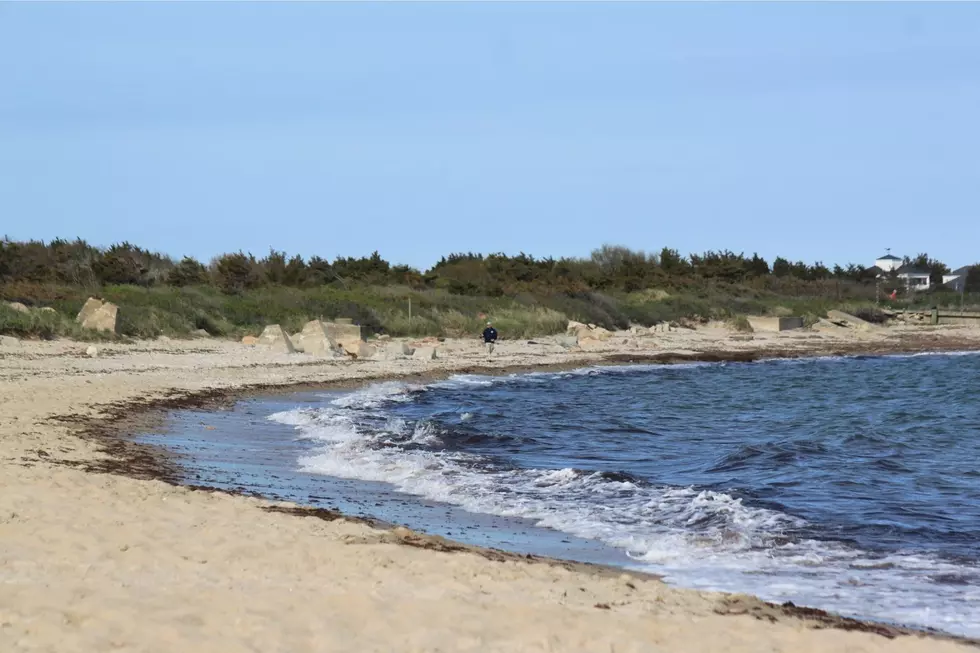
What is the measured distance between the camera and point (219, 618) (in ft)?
18.6

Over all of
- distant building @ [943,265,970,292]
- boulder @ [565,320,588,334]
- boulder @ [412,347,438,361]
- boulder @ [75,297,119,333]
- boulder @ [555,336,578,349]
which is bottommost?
boulder @ [412,347,438,361]

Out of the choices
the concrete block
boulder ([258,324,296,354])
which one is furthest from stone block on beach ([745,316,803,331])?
boulder ([258,324,296,354])

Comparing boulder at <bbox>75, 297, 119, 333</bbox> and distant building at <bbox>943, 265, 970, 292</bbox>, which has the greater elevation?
distant building at <bbox>943, 265, 970, 292</bbox>

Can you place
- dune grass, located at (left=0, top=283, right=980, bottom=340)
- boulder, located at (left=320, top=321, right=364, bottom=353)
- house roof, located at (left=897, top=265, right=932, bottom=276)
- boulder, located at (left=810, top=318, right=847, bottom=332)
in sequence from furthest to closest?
house roof, located at (left=897, top=265, right=932, bottom=276)
boulder, located at (left=810, top=318, right=847, bottom=332)
boulder, located at (left=320, top=321, right=364, bottom=353)
dune grass, located at (left=0, top=283, right=980, bottom=340)

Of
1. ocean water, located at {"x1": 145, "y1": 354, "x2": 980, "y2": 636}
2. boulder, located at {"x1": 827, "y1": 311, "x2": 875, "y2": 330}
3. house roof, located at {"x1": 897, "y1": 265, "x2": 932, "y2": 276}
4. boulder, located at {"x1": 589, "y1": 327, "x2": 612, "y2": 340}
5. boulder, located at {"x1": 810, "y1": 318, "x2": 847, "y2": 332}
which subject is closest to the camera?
ocean water, located at {"x1": 145, "y1": 354, "x2": 980, "y2": 636}

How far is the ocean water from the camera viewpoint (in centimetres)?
839

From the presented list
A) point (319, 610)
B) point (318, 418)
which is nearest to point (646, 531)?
point (319, 610)

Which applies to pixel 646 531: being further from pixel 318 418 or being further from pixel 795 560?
pixel 318 418

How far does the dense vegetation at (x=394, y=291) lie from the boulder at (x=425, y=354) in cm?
569

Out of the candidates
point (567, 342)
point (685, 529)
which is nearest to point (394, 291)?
point (567, 342)

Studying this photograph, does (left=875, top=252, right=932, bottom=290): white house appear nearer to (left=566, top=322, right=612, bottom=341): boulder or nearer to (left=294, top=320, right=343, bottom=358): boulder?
(left=566, top=322, right=612, bottom=341): boulder

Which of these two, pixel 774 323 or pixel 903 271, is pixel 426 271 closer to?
pixel 774 323

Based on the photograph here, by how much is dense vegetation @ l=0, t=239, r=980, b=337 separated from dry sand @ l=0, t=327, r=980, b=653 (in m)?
20.9

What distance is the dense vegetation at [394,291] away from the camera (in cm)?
3453
